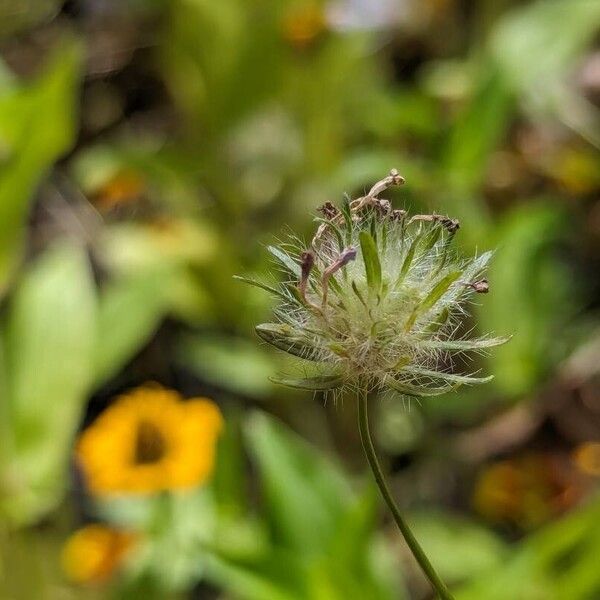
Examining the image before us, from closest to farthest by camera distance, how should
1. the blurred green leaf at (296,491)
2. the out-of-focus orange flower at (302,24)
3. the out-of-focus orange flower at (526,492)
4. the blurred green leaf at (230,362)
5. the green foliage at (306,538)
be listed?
the green foliage at (306,538), the blurred green leaf at (296,491), the out-of-focus orange flower at (526,492), the blurred green leaf at (230,362), the out-of-focus orange flower at (302,24)

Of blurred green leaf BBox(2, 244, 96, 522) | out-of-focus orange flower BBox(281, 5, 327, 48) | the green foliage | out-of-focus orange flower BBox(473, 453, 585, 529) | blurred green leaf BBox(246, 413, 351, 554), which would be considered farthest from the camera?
out-of-focus orange flower BBox(281, 5, 327, 48)

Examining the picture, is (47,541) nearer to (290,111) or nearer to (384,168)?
(384,168)

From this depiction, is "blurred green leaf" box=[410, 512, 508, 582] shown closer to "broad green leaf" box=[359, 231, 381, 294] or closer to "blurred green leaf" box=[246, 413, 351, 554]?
"blurred green leaf" box=[246, 413, 351, 554]

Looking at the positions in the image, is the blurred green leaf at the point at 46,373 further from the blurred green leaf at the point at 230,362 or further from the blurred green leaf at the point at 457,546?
the blurred green leaf at the point at 457,546

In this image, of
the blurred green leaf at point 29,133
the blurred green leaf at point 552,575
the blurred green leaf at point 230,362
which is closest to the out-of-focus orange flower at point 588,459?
the blurred green leaf at point 552,575

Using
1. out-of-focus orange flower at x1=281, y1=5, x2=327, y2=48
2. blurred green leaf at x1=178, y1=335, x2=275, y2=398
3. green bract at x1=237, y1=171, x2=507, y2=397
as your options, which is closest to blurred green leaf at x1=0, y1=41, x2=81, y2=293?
blurred green leaf at x1=178, y1=335, x2=275, y2=398
